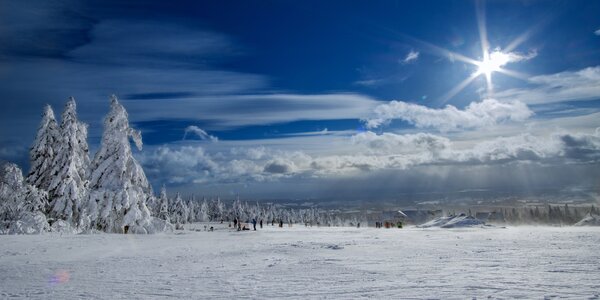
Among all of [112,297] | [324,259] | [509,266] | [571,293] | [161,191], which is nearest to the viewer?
[571,293]

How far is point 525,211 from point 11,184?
189 m

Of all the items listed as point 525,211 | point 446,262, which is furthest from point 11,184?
point 525,211

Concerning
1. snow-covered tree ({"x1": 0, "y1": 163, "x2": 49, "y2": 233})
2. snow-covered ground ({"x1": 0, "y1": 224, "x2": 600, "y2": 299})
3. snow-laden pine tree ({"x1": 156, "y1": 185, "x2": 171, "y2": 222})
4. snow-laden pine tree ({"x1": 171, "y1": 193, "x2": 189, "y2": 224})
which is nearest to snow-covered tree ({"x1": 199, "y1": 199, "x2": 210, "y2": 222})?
snow-laden pine tree ({"x1": 171, "y1": 193, "x2": 189, "y2": 224})

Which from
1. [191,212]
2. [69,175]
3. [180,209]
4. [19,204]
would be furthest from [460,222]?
[191,212]

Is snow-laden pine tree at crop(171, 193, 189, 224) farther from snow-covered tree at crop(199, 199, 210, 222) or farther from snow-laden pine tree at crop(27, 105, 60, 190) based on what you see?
snow-laden pine tree at crop(27, 105, 60, 190)

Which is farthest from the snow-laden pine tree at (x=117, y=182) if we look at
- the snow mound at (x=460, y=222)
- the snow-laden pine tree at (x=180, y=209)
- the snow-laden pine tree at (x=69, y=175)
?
the snow-laden pine tree at (x=180, y=209)

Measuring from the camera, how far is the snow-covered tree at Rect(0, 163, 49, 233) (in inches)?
1378

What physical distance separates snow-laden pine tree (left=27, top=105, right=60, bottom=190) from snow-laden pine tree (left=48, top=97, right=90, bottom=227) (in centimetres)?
57

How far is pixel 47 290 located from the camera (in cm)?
1132

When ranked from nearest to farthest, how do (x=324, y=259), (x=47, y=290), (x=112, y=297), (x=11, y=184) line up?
1. (x=112, y=297)
2. (x=47, y=290)
3. (x=324, y=259)
4. (x=11, y=184)

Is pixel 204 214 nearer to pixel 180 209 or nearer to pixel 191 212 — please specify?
pixel 191 212

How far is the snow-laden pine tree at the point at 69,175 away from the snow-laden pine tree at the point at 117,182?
1.59 metres

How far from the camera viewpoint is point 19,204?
36406mm

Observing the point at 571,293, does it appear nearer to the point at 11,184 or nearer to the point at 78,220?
the point at 78,220
